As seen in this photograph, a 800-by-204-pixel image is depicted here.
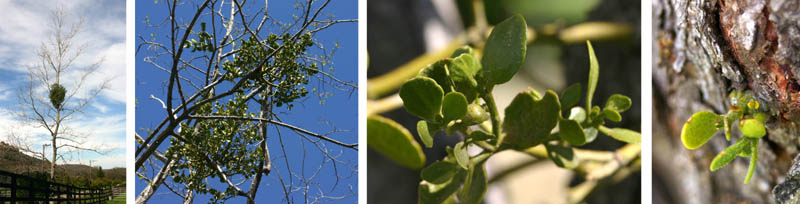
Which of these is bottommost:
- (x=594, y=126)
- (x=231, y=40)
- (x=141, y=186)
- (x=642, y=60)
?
(x=141, y=186)

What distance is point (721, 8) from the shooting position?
1.38ft

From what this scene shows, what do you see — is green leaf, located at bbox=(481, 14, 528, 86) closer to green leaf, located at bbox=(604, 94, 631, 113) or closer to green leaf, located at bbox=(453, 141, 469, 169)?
green leaf, located at bbox=(453, 141, 469, 169)

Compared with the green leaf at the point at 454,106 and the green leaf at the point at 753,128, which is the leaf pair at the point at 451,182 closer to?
the green leaf at the point at 454,106

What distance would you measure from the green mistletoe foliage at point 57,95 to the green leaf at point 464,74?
121 centimetres

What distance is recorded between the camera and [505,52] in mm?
593

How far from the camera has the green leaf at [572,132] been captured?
58 centimetres

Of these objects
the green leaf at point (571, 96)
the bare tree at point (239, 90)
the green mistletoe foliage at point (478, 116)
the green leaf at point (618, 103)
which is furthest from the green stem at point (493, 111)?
the bare tree at point (239, 90)

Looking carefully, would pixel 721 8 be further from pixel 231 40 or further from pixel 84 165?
pixel 84 165

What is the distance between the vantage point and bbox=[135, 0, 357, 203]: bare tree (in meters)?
1.31

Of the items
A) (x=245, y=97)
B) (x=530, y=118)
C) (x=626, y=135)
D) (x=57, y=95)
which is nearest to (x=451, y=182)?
(x=530, y=118)

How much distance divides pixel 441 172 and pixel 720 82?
1.10ft

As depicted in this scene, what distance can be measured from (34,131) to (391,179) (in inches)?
41.1

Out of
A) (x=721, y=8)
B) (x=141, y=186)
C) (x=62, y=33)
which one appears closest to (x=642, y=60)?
(x=721, y=8)

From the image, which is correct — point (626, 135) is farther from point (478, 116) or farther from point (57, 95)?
point (57, 95)
